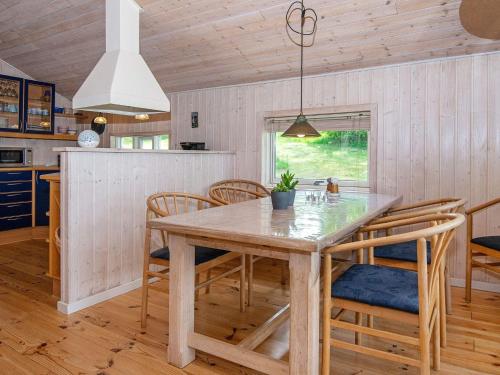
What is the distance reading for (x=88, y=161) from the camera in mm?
2689

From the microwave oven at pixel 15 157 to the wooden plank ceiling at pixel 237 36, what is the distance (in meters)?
1.29

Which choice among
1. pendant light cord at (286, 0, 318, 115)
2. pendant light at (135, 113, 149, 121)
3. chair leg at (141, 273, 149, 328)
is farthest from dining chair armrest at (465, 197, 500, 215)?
pendant light at (135, 113, 149, 121)

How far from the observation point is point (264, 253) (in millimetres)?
1668

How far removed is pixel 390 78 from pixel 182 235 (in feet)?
8.35

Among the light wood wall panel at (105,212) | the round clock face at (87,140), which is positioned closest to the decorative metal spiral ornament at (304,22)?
the light wood wall panel at (105,212)

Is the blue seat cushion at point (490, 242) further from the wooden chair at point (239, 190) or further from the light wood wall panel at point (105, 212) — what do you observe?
the light wood wall panel at point (105, 212)

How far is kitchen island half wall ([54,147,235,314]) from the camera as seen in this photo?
263 centimetres

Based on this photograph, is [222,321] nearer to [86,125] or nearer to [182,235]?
[182,235]

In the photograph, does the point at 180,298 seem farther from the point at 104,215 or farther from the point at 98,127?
the point at 98,127

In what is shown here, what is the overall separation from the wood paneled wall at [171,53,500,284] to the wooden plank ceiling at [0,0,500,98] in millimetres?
146

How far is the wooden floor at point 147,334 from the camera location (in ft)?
6.42

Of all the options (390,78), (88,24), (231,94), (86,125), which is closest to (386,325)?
(390,78)

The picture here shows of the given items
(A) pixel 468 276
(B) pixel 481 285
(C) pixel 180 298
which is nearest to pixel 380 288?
(C) pixel 180 298

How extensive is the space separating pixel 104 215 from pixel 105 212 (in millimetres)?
24
